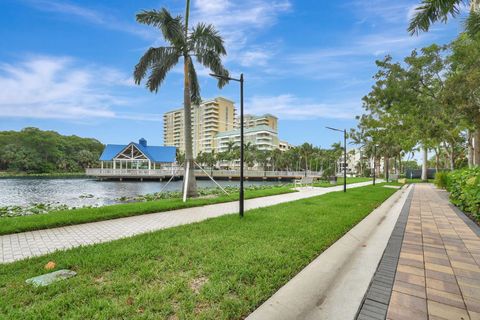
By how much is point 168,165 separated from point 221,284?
59.8 metres

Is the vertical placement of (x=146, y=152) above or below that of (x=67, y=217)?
above

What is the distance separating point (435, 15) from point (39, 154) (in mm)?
82335

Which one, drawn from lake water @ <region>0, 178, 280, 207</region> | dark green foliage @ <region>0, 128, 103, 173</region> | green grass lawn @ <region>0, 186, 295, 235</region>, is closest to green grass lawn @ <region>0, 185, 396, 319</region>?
green grass lawn @ <region>0, 186, 295, 235</region>

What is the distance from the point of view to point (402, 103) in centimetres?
1498

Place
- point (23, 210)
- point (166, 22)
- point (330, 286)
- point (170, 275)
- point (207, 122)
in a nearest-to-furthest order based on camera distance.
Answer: point (330, 286) → point (170, 275) → point (23, 210) → point (166, 22) → point (207, 122)

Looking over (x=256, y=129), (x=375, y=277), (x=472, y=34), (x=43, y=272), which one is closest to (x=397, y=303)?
(x=375, y=277)

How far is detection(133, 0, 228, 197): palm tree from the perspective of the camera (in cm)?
1176

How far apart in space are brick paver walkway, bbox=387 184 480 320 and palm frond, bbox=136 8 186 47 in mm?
11997

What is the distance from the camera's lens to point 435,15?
7.72 metres

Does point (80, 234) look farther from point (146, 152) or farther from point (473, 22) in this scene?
point (146, 152)

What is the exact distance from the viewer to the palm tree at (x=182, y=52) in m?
11.8

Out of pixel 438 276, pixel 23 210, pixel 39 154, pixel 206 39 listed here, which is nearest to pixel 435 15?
pixel 438 276

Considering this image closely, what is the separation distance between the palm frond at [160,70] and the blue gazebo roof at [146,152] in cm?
4381

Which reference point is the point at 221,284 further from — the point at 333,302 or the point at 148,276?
the point at 333,302
